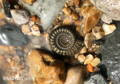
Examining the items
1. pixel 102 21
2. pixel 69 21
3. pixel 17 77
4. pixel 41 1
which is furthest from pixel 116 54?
pixel 17 77

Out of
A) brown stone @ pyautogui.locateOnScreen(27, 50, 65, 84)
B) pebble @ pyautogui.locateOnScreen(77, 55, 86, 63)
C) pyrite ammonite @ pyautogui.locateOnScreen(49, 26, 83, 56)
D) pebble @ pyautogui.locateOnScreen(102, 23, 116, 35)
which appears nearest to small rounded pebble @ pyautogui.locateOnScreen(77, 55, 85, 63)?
pebble @ pyautogui.locateOnScreen(77, 55, 86, 63)

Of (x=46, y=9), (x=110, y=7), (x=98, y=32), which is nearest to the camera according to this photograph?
(x=110, y=7)

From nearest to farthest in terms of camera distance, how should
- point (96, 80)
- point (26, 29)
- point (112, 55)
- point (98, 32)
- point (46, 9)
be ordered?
1. point (112, 55)
2. point (96, 80)
3. point (98, 32)
4. point (46, 9)
5. point (26, 29)

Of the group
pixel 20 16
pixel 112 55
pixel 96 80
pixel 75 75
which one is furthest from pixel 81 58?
pixel 20 16

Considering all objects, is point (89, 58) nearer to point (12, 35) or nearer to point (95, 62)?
point (95, 62)

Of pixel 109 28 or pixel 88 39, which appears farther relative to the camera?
pixel 88 39

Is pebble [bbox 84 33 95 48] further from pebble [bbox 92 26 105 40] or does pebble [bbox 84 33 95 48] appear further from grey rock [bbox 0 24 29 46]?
grey rock [bbox 0 24 29 46]

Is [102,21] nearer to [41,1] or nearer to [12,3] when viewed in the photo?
[41,1]

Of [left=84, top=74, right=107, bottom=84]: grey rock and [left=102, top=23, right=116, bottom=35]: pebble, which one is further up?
[left=102, top=23, right=116, bottom=35]: pebble

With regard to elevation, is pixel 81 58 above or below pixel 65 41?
below
